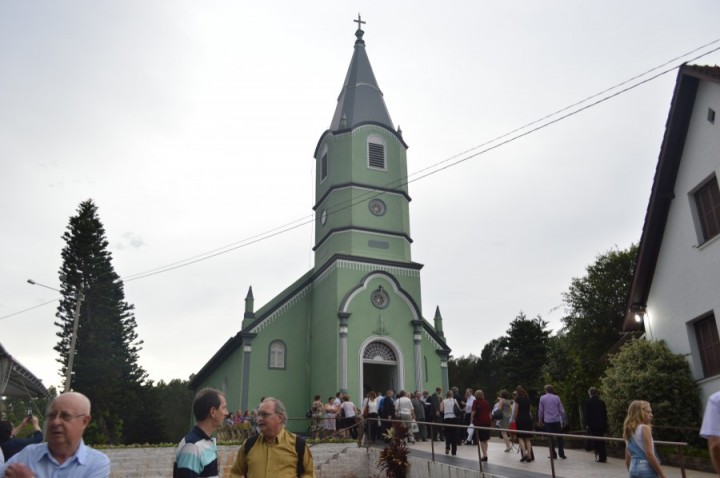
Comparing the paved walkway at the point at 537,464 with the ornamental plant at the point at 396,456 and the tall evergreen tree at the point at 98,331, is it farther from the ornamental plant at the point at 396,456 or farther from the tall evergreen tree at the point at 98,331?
the tall evergreen tree at the point at 98,331

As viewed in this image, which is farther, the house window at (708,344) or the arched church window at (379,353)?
the arched church window at (379,353)

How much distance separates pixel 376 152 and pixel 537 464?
832 inches

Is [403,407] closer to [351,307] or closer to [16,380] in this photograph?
[351,307]

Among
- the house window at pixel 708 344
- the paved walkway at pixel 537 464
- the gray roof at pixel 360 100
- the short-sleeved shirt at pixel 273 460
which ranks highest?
the gray roof at pixel 360 100

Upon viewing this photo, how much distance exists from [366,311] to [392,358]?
249 centimetres

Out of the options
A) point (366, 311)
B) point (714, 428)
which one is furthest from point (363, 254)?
point (714, 428)

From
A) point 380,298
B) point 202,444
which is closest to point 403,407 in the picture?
point 380,298

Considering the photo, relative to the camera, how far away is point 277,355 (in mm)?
28781

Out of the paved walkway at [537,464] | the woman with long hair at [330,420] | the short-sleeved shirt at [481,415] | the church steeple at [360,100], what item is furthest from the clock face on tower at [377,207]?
the short-sleeved shirt at [481,415]

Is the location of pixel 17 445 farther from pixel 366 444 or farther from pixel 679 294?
pixel 679 294

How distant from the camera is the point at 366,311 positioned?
27109 millimetres

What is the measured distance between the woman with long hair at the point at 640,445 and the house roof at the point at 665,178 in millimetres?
9779

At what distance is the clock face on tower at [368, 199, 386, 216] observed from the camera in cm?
2954

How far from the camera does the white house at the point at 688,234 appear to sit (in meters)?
13.7
